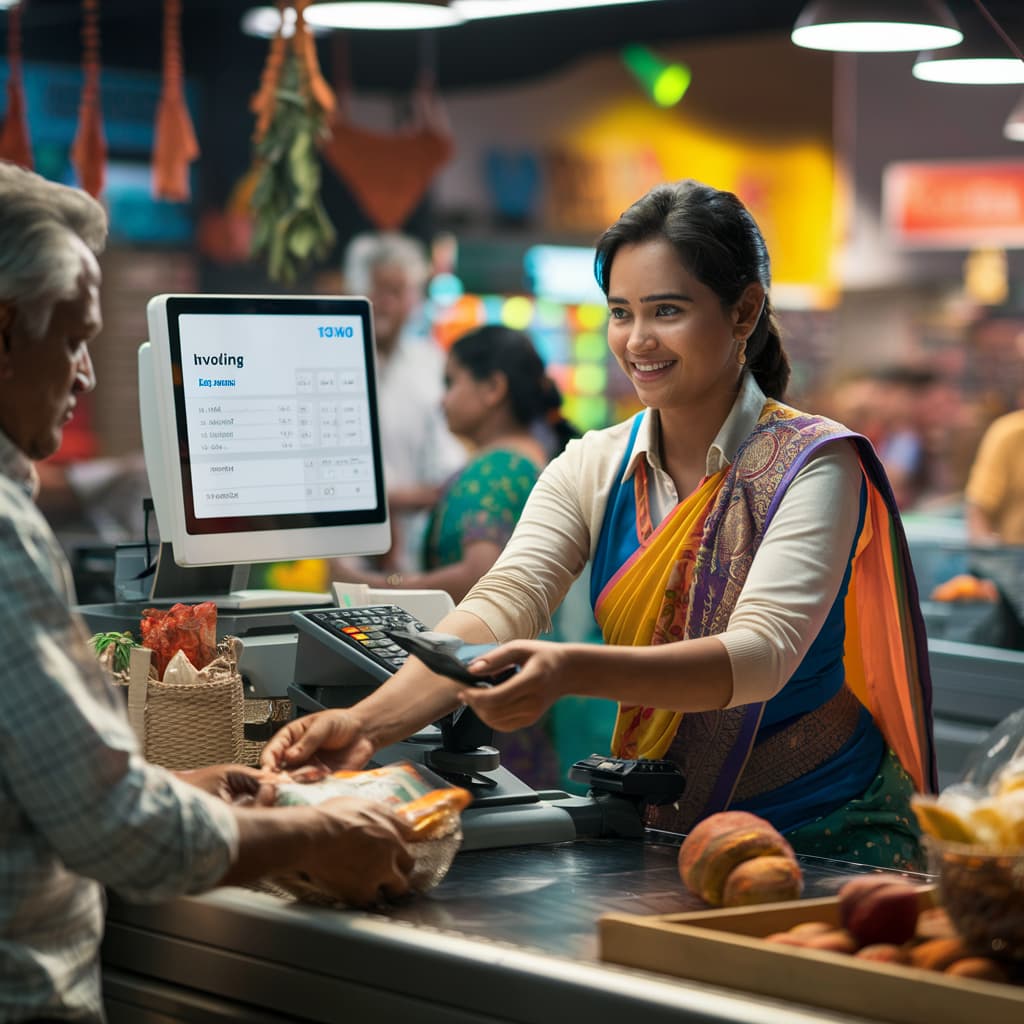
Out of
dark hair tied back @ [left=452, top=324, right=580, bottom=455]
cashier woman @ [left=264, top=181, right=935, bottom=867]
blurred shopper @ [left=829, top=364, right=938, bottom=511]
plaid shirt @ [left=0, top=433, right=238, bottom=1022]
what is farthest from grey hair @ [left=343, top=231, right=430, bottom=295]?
plaid shirt @ [left=0, top=433, right=238, bottom=1022]

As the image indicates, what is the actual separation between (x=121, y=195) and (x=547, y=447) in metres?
5.88

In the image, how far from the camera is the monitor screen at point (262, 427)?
2701 mm

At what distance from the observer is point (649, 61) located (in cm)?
1127

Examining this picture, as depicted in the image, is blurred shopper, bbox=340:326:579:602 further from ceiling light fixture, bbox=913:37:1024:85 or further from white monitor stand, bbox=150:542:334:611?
ceiling light fixture, bbox=913:37:1024:85

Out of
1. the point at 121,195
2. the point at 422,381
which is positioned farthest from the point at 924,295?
the point at 422,381

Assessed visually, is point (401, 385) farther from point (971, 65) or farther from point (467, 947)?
point (467, 947)

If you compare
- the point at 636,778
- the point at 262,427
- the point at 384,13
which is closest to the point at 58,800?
the point at 636,778

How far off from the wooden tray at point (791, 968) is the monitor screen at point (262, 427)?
1267mm

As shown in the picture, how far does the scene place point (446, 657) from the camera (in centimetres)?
192

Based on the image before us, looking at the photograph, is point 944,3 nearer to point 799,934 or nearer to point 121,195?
point 799,934

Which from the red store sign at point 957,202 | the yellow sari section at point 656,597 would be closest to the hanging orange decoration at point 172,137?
the yellow sari section at point 656,597

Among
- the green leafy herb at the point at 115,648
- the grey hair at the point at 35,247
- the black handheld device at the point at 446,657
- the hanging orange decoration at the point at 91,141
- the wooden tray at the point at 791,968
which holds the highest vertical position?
the hanging orange decoration at the point at 91,141

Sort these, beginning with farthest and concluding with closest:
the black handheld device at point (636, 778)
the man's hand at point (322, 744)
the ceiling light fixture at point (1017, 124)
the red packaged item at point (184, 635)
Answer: the ceiling light fixture at point (1017, 124) → the red packaged item at point (184, 635) → the black handheld device at point (636, 778) → the man's hand at point (322, 744)

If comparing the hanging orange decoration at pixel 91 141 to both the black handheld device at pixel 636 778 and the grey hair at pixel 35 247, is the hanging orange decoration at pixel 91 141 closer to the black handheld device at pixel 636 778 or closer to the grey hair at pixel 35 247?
the black handheld device at pixel 636 778
